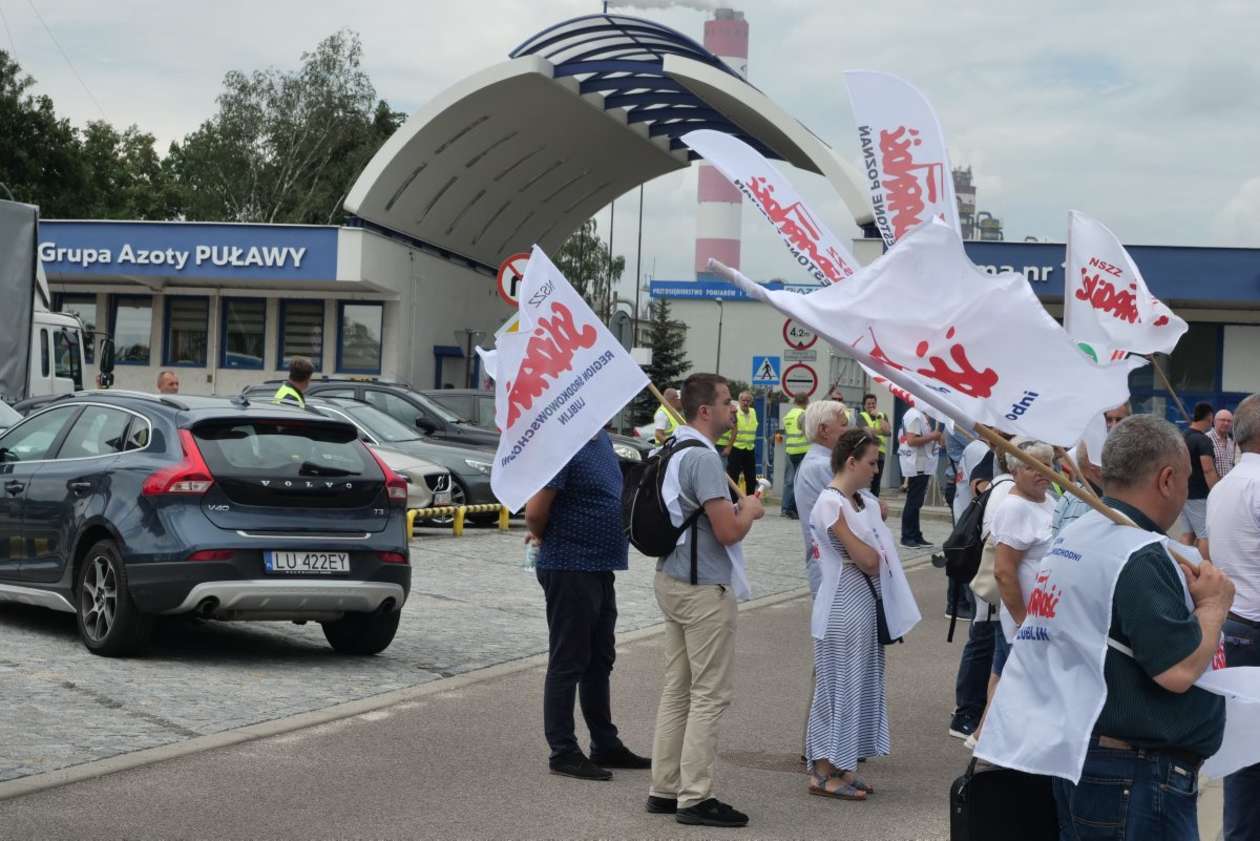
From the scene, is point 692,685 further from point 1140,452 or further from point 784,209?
point 1140,452

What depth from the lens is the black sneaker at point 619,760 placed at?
8.12m

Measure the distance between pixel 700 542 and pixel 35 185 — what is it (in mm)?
59821

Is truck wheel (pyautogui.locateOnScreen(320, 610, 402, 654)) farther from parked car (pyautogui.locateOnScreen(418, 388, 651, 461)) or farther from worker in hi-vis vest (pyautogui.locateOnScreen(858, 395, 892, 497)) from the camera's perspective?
worker in hi-vis vest (pyautogui.locateOnScreen(858, 395, 892, 497))

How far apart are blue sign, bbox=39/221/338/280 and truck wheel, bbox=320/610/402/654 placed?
2664 cm

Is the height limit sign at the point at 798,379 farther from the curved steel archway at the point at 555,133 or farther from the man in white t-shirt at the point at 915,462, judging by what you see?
the curved steel archway at the point at 555,133

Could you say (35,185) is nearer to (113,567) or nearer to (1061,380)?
(113,567)

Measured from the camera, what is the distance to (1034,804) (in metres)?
4.26

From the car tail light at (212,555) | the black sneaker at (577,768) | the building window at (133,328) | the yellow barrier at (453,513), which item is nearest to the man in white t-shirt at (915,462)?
the yellow barrier at (453,513)

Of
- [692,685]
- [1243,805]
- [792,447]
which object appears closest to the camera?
[1243,805]

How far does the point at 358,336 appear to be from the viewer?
38.8 metres

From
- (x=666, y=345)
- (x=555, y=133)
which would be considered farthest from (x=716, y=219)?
(x=555, y=133)

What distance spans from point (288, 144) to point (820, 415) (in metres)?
61.0

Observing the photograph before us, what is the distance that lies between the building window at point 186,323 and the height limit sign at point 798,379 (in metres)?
19.0

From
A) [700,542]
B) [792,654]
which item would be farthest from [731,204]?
[700,542]
